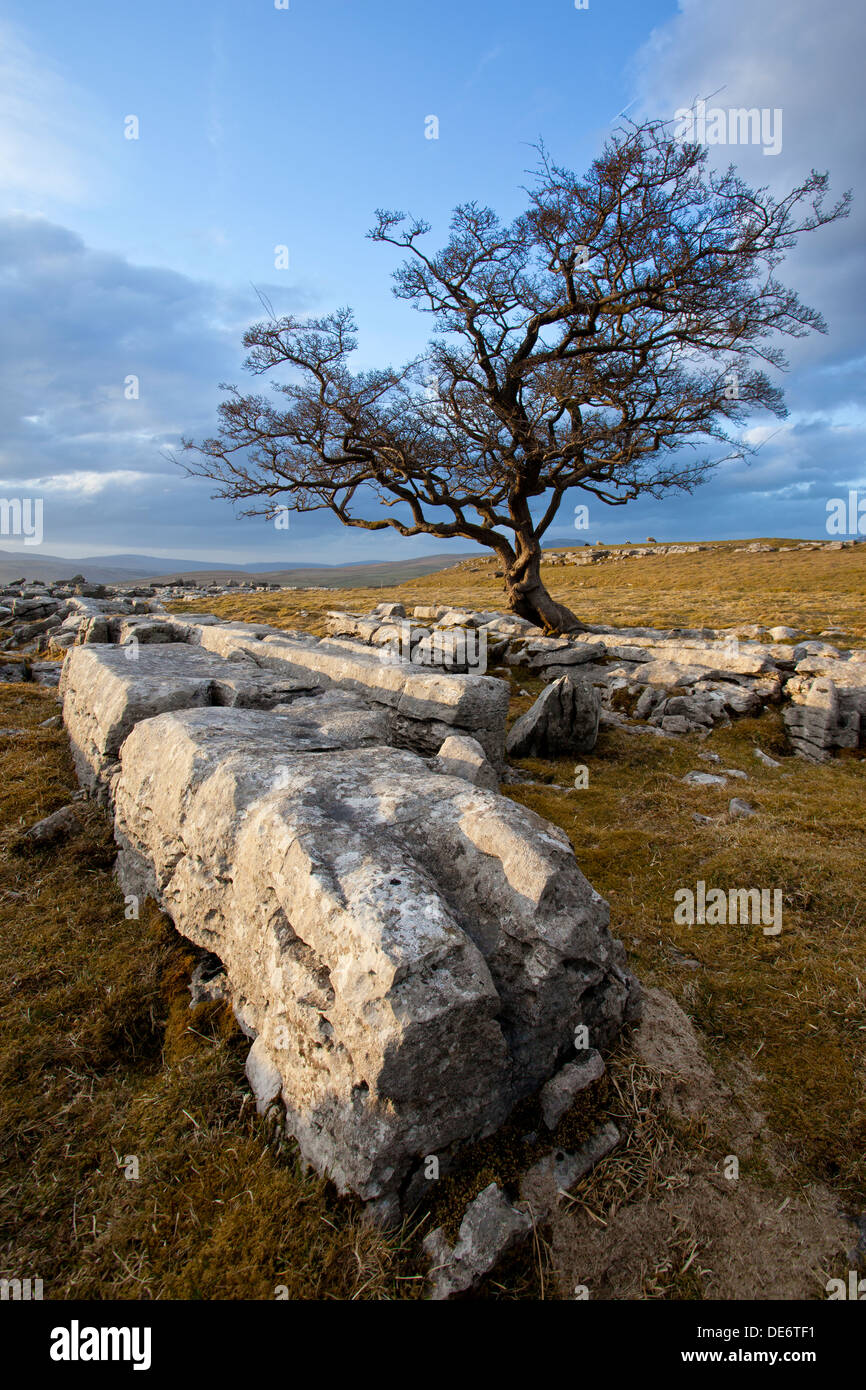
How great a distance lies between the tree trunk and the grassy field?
1721 centimetres

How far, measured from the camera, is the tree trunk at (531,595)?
78.5 ft

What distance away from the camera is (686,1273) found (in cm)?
299

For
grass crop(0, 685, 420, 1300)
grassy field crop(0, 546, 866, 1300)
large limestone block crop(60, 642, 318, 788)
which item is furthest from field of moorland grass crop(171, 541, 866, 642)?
grass crop(0, 685, 420, 1300)

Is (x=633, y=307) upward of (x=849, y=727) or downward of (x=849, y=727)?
upward

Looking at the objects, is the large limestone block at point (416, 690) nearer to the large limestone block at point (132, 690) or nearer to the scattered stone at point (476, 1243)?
Result: the large limestone block at point (132, 690)

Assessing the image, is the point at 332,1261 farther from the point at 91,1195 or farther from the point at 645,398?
the point at 645,398

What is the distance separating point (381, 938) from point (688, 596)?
1801 inches

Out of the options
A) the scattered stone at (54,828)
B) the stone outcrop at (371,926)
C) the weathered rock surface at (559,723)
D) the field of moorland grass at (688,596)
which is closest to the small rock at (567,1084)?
the stone outcrop at (371,926)

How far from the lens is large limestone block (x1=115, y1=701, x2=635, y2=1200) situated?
3.11m

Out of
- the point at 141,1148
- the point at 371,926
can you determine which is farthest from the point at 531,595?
the point at 141,1148

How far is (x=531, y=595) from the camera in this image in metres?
24.5

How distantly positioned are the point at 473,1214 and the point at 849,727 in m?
12.9

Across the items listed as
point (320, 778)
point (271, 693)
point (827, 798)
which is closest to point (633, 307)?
point (827, 798)

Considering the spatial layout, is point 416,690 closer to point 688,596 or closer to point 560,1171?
point 560,1171
